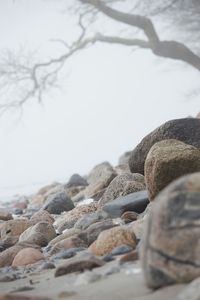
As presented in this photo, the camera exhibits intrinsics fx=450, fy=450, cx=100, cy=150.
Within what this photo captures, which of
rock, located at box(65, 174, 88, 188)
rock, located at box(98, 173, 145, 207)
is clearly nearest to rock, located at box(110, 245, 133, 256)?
rock, located at box(98, 173, 145, 207)

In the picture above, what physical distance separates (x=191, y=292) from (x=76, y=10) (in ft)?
34.0

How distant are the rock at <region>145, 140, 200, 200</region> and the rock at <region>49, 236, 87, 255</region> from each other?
1.73 feet

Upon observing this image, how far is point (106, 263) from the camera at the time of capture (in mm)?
1578

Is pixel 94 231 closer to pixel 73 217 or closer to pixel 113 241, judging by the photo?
pixel 113 241

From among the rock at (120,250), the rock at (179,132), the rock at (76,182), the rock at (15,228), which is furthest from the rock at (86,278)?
the rock at (76,182)

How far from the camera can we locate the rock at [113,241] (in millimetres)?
1780

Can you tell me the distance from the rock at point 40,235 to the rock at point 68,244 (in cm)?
38

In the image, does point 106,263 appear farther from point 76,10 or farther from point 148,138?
point 76,10

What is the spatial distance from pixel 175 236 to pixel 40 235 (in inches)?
63.0

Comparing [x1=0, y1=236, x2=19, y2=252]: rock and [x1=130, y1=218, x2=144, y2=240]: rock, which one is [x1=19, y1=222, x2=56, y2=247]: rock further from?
[x1=130, y1=218, x2=144, y2=240]: rock

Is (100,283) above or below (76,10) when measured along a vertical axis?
below

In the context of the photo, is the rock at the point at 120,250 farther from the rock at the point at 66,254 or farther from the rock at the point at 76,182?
the rock at the point at 76,182

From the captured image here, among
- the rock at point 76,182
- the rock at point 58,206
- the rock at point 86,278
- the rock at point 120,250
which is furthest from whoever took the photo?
the rock at point 76,182

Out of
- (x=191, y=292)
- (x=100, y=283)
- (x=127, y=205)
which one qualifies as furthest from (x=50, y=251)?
(x=191, y=292)
